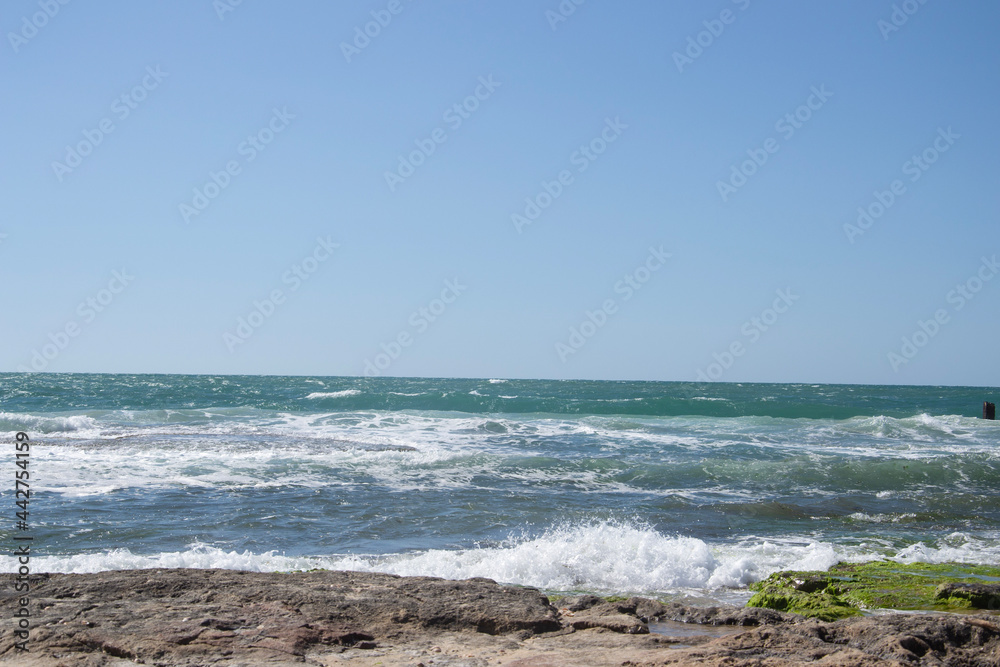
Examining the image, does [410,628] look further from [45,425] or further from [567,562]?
[45,425]

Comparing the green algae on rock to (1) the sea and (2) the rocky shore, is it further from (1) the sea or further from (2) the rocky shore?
(2) the rocky shore

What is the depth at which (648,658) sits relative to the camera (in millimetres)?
3713

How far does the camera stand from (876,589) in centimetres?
607

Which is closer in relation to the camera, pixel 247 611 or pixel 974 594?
pixel 247 611

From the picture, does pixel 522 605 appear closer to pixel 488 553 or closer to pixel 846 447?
pixel 488 553

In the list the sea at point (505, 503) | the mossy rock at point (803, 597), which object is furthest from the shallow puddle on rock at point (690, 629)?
the sea at point (505, 503)

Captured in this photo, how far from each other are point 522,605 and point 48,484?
9.50 m

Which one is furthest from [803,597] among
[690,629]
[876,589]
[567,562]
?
[567,562]

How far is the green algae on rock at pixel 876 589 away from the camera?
552 centimetres

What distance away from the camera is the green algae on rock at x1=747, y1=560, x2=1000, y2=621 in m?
5.52

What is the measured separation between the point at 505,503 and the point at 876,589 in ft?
17.5

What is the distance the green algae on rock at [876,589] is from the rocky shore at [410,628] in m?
0.93

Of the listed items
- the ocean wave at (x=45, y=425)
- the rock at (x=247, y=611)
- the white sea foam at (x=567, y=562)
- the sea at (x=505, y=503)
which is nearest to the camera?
the rock at (x=247, y=611)

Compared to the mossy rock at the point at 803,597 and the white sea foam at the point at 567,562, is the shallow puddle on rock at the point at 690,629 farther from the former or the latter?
the white sea foam at the point at 567,562
